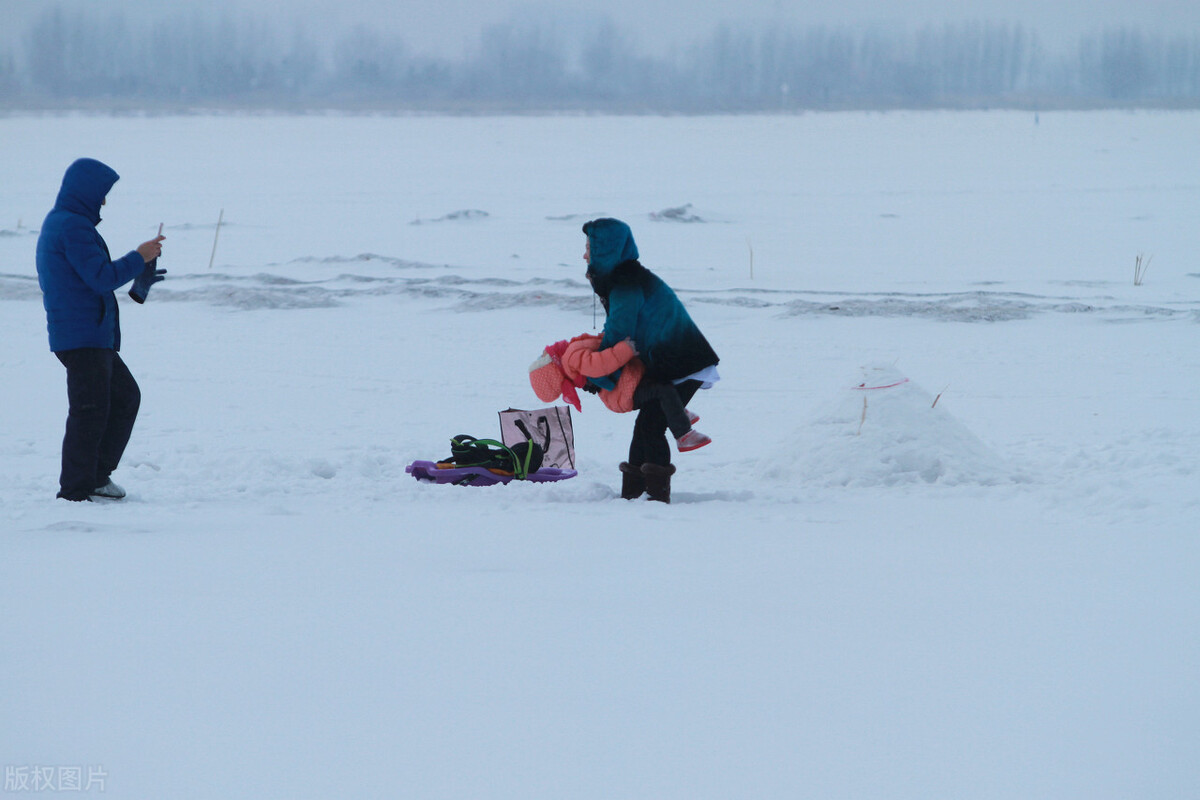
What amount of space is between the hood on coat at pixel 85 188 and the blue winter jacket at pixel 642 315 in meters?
1.97

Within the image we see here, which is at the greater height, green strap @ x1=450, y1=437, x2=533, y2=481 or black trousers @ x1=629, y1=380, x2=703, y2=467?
black trousers @ x1=629, y1=380, x2=703, y2=467

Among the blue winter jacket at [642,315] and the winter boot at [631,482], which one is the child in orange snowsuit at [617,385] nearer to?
the blue winter jacket at [642,315]

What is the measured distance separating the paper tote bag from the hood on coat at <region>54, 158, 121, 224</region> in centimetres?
204

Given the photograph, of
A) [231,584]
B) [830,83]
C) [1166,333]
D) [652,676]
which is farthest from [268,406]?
[830,83]

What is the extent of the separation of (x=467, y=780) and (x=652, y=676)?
0.60 metres

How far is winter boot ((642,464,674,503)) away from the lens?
466cm

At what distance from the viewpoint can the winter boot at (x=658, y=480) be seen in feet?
15.3

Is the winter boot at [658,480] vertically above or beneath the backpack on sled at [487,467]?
above

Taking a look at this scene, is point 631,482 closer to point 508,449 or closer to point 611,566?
point 508,449

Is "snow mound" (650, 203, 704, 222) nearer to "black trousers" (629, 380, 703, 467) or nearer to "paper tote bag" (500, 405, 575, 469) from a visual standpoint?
"paper tote bag" (500, 405, 575, 469)

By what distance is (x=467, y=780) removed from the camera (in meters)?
2.19

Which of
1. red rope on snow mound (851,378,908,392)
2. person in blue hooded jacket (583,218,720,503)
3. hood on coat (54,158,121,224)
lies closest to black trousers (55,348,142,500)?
hood on coat (54,158,121,224)

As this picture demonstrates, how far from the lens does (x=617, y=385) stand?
461 cm

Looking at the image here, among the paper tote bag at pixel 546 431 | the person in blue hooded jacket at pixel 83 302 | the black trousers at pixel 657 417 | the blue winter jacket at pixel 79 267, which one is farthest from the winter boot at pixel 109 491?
the black trousers at pixel 657 417
